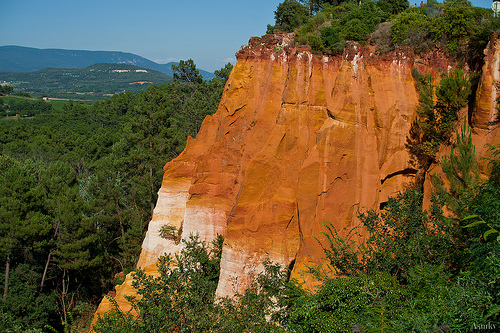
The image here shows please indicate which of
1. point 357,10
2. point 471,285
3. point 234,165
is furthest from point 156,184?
point 471,285

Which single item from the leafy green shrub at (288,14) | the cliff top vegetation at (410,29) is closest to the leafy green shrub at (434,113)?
the cliff top vegetation at (410,29)

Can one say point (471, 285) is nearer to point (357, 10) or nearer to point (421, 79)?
point (421, 79)

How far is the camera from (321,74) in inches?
544

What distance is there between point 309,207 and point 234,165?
3980 mm

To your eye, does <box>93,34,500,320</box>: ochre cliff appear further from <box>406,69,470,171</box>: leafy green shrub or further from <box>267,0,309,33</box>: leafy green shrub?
<box>267,0,309,33</box>: leafy green shrub

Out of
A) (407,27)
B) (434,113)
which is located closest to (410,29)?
(407,27)

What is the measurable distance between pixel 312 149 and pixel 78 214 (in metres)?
16.6

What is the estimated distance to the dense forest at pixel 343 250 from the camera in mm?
9055

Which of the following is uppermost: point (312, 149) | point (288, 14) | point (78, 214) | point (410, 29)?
point (288, 14)

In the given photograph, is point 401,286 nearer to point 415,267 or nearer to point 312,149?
point 415,267

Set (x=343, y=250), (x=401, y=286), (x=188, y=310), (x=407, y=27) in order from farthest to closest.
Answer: (x=407, y=27)
(x=343, y=250)
(x=188, y=310)
(x=401, y=286)

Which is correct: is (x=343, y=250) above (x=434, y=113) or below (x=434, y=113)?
below

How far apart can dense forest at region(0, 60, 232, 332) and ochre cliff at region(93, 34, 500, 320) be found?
660 cm

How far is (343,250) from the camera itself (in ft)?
36.9
